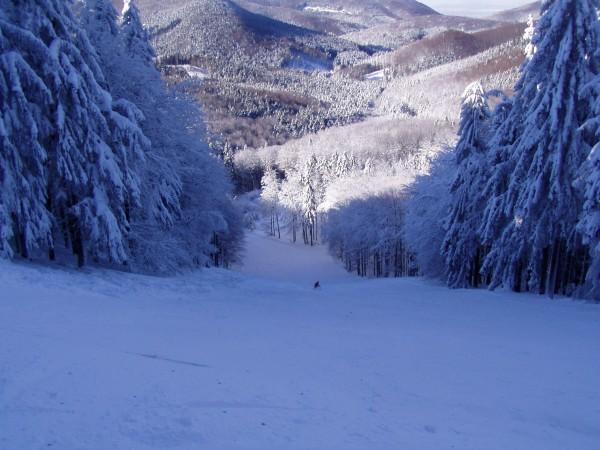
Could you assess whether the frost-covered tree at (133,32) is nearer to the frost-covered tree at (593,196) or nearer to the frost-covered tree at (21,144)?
the frost-covered tree at (21,144)

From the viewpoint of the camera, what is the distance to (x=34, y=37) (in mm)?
11688

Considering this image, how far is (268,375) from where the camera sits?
6305 mm

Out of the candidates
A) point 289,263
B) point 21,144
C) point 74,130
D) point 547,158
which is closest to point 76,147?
point 74,130

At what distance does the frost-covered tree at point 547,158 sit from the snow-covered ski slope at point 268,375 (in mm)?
5368

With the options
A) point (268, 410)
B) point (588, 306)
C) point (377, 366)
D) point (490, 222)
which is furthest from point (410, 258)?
point (268, 410)

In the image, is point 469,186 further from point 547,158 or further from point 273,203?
point 273,203

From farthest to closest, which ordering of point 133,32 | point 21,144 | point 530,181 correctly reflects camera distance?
point 133,32, point 530,181, point 21,144

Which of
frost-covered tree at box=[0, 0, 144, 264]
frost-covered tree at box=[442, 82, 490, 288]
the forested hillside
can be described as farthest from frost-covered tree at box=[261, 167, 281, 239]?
frost-covered tree at box=[0, 0, 144, 264]

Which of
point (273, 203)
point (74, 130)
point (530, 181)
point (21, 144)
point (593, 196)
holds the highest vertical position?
point (273, 203)

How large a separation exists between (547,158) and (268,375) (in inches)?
606

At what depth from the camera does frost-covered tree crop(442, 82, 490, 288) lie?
22.2m

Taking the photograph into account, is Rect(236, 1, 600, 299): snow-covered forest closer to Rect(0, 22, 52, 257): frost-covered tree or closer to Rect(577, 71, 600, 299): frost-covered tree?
Rect(577, 71, 600, 299): frost-covered tree

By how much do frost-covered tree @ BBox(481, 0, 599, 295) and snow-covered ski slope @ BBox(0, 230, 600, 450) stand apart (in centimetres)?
537

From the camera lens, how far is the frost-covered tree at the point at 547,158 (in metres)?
16.2
